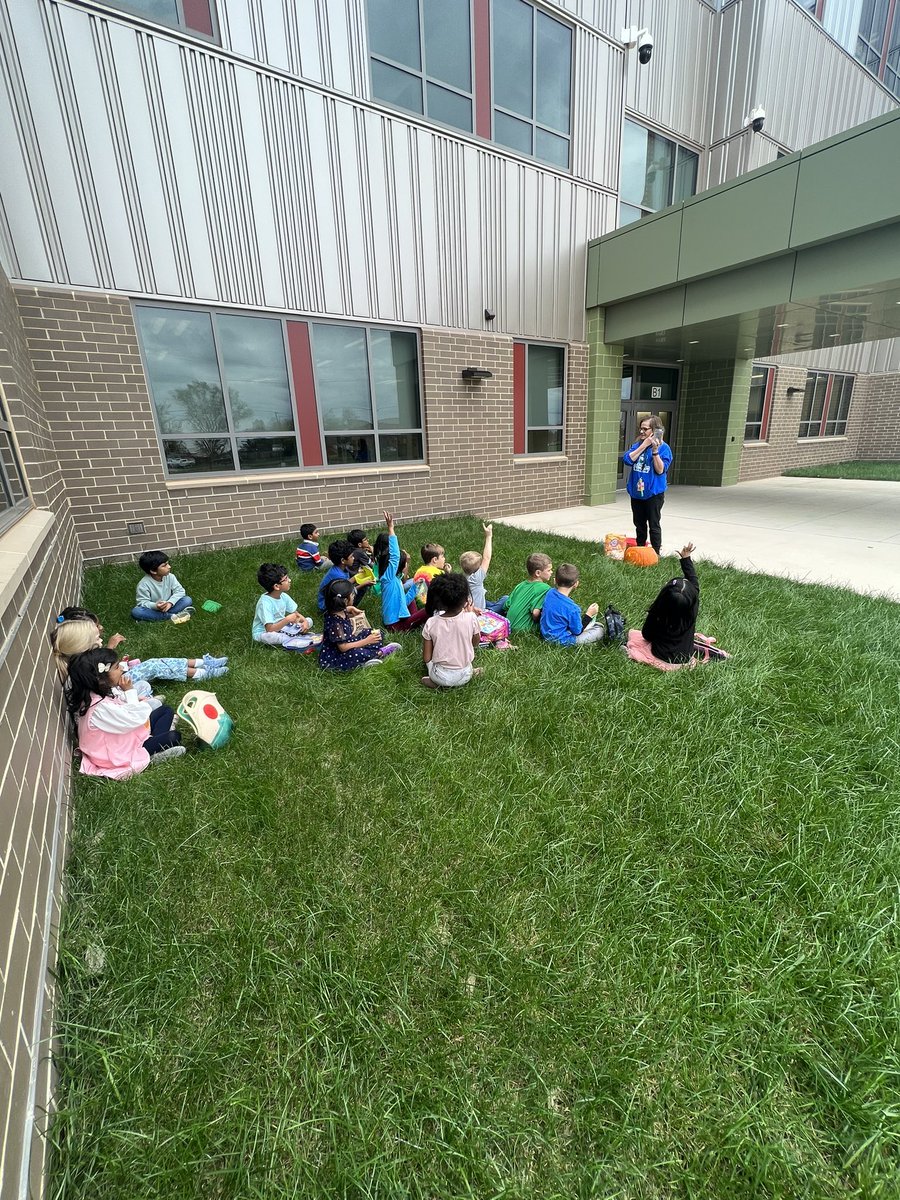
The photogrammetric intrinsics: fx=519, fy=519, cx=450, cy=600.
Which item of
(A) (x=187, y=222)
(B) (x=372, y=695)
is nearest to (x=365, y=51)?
(A) (x=187, y=222)

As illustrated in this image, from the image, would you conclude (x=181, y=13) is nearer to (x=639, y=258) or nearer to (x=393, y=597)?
(x=639, y=258)

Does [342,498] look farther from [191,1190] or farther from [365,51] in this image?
[191,1190]

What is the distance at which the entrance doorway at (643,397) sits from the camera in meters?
14.1

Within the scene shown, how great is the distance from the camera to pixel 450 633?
3617mm

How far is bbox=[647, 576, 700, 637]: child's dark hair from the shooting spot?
3.65 meters

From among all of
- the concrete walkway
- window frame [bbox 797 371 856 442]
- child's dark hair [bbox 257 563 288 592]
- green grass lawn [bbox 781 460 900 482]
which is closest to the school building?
child's dark hair [bbox 257 563 288 592]

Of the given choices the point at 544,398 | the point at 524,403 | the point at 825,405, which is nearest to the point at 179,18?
the point at 524,403

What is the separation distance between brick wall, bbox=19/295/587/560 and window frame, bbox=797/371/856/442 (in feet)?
38.3

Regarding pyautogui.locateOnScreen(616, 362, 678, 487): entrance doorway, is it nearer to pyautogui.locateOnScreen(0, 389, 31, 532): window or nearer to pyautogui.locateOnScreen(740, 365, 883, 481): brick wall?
pyautogui.locateOnScreen(740, 365, 883, 481): brick wall

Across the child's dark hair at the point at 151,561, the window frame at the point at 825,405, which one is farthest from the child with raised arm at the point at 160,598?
the window frame at the point at 825,405

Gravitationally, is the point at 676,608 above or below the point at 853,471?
above

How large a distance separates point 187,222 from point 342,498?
4.14m

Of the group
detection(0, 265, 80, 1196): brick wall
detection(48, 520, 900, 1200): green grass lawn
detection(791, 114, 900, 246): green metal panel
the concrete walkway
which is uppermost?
detection(791, 114, 900, 246): green metal panel

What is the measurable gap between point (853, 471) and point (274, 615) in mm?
19646
